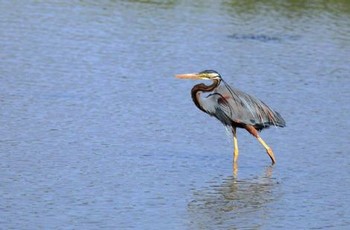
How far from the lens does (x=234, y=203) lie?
10.4 metres

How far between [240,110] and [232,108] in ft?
0.27

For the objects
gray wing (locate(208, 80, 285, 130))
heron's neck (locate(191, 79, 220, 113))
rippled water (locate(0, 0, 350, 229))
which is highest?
heron's neck (locate(191, 79, 220, 113))

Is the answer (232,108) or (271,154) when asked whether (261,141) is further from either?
(232,108)

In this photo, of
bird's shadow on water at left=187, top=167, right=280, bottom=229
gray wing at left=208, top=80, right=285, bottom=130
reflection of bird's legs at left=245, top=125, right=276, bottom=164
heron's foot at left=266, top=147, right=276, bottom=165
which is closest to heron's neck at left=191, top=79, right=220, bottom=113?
gray wing at left=208, top=80, right=285, bottom=130

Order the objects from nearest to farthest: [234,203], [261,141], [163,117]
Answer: [234,203] → [261,141] → [163,117]

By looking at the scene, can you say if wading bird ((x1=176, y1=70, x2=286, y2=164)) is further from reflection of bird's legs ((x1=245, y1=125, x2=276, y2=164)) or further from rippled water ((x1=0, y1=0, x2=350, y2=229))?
rippled water ((x1=0, y1=0, x2=350, y2=229))

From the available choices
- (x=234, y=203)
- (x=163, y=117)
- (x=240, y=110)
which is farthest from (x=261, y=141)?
(x=163, y=117)

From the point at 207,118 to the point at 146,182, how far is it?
3.06m

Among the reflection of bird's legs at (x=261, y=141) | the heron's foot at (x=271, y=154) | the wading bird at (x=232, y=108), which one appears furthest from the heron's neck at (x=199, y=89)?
the heron's foot at (x=271, y=154)

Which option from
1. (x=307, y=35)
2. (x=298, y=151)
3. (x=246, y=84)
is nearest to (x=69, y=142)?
(x=298, y=151)

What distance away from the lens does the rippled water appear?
1014 centimetres

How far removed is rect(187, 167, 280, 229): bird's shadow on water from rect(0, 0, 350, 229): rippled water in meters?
0.02

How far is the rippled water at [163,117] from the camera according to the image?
10141mm

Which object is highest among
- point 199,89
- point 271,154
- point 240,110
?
point 199,89
